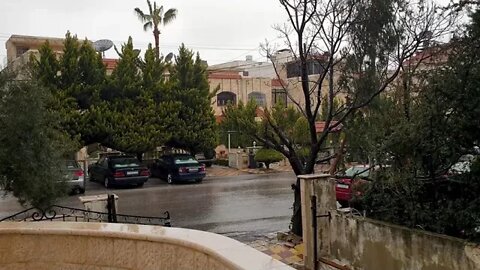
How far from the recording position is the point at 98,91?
71.4 feet

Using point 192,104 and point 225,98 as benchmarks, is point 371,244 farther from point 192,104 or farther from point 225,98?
point 225,98

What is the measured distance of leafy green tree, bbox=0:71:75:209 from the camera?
8.71m

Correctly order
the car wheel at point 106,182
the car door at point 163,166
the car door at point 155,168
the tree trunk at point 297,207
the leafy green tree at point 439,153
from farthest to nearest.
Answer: the car door at point 155,168 < the car door at point 163,166 < the car wheel at point 106,182 < the tree trunk at point 297,207 < the leafy green tree at point 439,153

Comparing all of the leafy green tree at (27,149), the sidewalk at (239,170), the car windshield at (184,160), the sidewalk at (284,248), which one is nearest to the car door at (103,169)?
the car windshield at (184,160)

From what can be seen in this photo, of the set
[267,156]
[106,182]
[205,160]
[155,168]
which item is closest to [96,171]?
[106,182]

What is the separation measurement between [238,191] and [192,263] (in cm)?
1530

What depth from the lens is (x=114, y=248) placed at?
438 cm

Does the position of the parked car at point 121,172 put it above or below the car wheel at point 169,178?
above

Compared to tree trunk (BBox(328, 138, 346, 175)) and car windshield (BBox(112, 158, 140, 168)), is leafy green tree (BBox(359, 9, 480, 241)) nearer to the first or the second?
→ tree trunk (BBox(328, 138, 346, 175))

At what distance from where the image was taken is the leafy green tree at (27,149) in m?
8.71

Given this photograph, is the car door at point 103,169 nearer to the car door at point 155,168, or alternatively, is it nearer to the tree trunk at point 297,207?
the car door at point 155,168

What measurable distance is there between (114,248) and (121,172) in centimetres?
1621

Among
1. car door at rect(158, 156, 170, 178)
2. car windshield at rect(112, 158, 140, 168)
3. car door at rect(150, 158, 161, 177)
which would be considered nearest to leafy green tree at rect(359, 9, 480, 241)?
car windshield at rect(112, 158, 140, 168)

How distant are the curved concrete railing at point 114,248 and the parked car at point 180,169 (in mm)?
16499
